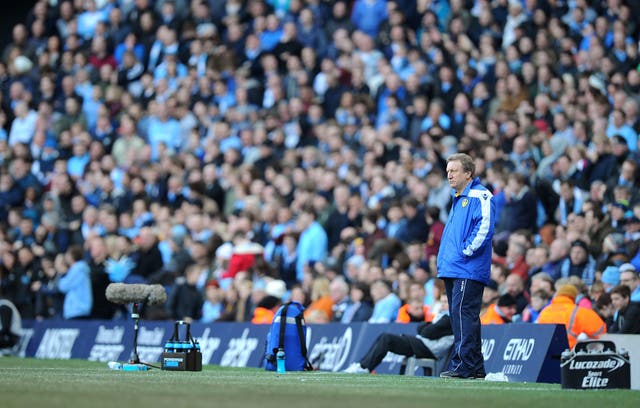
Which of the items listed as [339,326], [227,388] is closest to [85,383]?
[227,388]

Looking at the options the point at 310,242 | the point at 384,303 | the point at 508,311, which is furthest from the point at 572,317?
the point at 310,242

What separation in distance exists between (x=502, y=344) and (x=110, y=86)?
1823 cm

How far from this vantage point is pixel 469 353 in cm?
1233

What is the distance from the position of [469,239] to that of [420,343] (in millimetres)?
3109

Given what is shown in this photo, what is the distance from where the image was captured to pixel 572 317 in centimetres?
1438

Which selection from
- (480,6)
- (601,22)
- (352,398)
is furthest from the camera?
(480,6)

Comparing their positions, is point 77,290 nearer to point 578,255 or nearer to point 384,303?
point 384,303

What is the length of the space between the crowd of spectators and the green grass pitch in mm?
4964

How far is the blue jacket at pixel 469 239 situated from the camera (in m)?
12.3

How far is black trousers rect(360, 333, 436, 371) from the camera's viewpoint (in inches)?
599

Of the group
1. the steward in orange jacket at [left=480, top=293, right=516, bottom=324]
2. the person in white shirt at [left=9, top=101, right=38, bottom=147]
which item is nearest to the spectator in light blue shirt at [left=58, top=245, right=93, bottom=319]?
the person in white shirt at [left=9, top=101, right=38, bottom=147]

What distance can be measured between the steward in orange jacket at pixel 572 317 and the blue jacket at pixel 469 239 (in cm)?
238

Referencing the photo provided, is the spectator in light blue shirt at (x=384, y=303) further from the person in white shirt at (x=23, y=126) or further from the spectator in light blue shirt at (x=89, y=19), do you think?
the spectator in light blue shirt at (x=89, y=19)

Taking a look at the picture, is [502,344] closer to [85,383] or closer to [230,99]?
[85,383]
